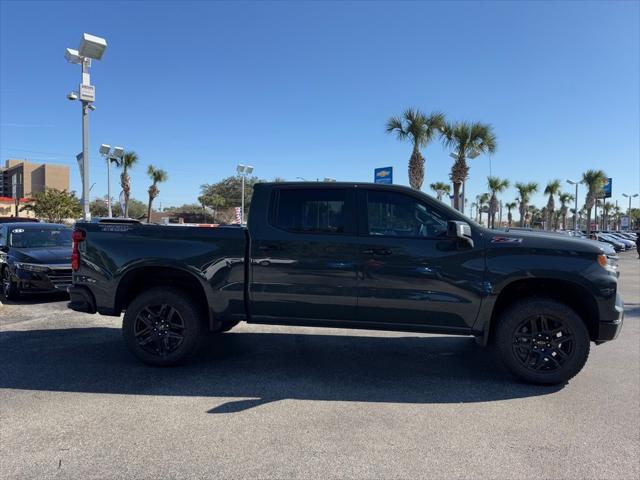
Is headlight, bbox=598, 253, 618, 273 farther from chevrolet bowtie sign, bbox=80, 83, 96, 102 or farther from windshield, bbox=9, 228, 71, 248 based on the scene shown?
chevrolet bowtie sign, bbox=80, 83, 96, 102

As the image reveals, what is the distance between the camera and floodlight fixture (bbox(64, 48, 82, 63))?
39.9 ft

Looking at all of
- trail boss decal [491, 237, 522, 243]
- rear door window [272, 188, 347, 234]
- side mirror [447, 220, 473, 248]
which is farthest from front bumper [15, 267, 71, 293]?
trail boss decal [491, 237, 522, 243]

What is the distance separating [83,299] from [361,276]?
10.4 feet

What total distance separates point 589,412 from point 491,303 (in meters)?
1.25

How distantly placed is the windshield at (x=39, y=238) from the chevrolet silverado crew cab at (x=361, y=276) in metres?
5.86

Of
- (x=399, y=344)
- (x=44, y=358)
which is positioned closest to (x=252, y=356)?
Result: (x=399, y=344)

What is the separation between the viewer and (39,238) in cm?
1024

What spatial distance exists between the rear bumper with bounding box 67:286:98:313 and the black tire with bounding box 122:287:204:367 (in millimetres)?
459

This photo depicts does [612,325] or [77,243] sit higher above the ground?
[77,243]

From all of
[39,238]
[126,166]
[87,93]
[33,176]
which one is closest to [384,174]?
[87,93]

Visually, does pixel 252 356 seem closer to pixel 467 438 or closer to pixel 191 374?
pixel 191 374

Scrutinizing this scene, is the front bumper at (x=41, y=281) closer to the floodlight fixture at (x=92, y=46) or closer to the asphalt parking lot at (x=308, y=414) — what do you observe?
the asphalt parking lot at (x=308, y=414)

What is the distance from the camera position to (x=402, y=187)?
4.91 metres

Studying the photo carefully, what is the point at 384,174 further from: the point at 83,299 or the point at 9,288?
the point at 83,299
